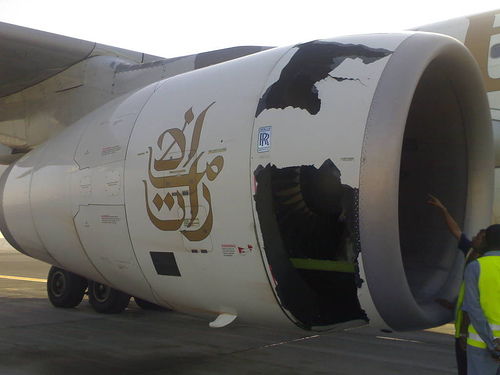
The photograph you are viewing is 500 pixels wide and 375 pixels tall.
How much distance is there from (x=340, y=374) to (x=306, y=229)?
6.35 ft

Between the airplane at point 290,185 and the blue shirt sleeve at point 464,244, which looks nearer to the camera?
the airplane at point 290,185

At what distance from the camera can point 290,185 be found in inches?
149

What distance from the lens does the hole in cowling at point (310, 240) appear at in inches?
142

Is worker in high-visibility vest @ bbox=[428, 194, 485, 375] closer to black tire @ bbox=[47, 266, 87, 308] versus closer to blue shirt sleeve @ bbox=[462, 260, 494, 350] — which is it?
blue shirt sleeve @ bbox=[462, 260, 494, 350]

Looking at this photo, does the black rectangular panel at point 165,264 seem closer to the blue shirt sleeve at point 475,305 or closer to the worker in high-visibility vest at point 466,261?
the worker in high-visibility vest at point 466,261

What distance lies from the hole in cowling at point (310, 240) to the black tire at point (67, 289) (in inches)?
253

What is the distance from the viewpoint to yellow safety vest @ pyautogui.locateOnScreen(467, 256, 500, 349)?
330cm

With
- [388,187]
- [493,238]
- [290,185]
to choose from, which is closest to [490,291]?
[493,238]

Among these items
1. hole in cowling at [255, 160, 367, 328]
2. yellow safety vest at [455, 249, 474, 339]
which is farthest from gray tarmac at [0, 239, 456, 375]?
yellow safety vest at [455, 249, 474, 339]

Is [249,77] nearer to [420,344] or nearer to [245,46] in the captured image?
[245,46]

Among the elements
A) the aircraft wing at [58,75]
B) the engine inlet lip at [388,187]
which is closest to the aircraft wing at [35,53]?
the aircraft wing at [58,75]

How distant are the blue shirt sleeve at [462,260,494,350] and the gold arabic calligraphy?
1.77 metres

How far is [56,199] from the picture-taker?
534 cm

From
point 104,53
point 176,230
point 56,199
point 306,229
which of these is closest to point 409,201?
point 306,229
